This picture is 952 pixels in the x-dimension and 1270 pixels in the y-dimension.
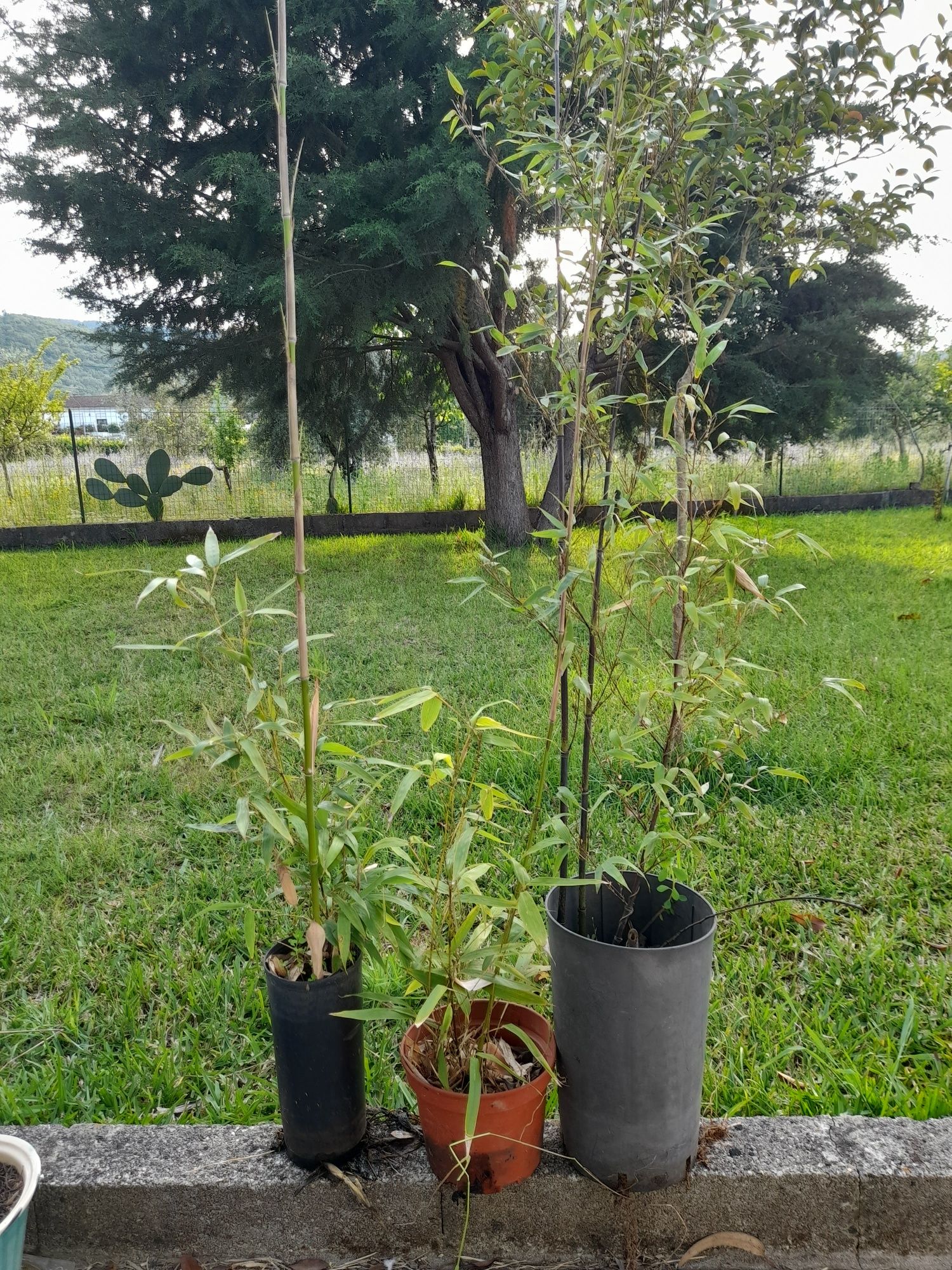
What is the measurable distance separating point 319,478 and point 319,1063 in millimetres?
10948

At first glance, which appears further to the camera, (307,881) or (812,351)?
(812,351)

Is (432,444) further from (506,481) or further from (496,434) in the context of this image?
(506,481)

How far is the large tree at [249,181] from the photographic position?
6.87 metres

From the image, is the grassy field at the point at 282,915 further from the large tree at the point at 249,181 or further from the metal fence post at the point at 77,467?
the metal fence post at the point at 77,467

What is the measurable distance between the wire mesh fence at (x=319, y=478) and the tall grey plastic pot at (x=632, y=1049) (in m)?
7.94

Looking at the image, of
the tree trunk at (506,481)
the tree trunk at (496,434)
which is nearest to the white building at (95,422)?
the tree trunk at (496,434)

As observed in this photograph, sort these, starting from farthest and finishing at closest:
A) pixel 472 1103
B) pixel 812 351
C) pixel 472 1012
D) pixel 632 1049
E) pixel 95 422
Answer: pixel 95 422
pixel 812 351
pixel 472 1012
pixel 632 1049
pixel 472 1103

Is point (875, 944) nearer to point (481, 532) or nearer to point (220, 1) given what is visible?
point (481, 532)

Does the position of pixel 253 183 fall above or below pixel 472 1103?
above

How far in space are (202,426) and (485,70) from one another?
1300 cm

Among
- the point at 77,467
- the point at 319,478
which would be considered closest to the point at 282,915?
the point at 77,467

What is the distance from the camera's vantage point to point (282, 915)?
7.15ft

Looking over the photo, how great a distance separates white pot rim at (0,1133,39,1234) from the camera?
3.68 feet

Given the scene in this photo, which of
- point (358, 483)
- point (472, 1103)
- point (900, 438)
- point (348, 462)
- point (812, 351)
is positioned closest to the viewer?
point (472, 1103)
